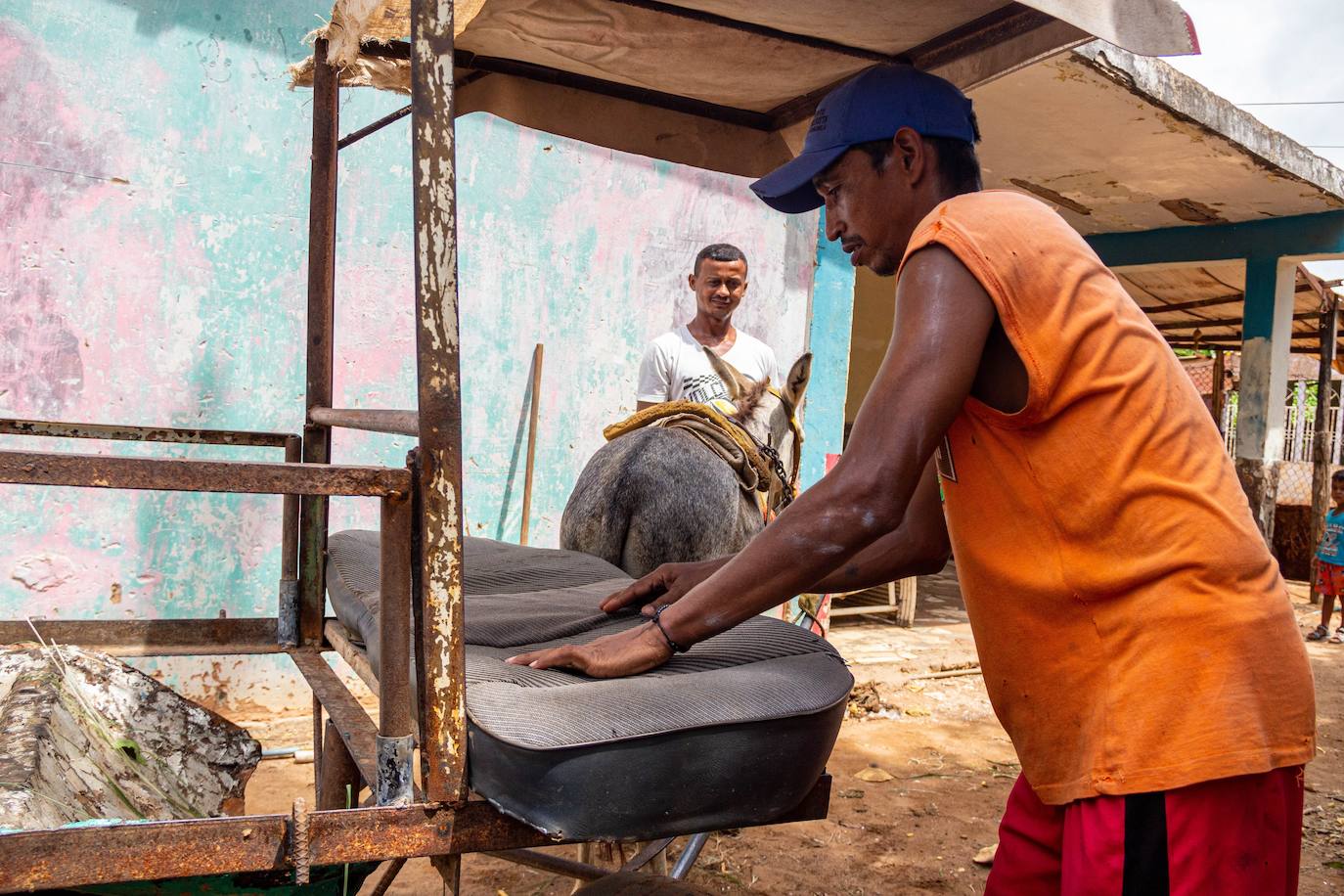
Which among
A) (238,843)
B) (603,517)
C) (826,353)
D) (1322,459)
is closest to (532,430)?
(826,353)

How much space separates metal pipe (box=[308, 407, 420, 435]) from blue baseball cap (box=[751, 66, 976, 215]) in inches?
29.5

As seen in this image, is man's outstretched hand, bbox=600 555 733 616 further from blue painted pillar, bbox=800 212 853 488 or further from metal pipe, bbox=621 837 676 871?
blue painted pillar, bbox=800 212 853 488

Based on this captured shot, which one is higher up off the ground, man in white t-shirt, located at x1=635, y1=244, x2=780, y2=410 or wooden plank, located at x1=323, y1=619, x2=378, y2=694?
man in white t-shirt, located at x1=635, y1=244, x2=780, y2=410

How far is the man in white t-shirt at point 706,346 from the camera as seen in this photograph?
13.4 feet

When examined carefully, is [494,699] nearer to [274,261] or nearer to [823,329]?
[274,261]

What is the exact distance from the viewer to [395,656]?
1.49m

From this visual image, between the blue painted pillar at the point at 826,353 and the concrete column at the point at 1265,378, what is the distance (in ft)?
15.1

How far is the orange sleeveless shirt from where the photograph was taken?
4.36 feet

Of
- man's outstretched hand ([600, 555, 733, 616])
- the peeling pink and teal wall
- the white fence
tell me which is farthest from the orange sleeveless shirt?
the white fence

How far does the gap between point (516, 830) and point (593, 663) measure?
0.87ft

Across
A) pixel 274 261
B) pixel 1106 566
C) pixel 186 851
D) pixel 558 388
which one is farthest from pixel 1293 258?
pixel 186 851

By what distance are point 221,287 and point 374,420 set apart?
3026 mm

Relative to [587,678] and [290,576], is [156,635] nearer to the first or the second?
[290,576]

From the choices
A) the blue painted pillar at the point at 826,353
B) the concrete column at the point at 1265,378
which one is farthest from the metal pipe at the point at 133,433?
the concrete column at the point at 1265,378
